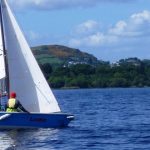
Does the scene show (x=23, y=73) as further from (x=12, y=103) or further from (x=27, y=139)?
(x=27, y=139)

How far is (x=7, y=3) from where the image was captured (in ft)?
145

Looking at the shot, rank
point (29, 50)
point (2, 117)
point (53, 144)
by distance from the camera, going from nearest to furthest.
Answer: point (53, 144) < point (2, 117) < point (29, 50)

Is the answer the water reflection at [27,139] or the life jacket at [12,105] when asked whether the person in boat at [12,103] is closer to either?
the life jacket at [12,105]

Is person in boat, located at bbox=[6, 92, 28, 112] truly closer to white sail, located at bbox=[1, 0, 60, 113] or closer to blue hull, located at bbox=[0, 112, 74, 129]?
blue hull, located at bbox=[0, 112, 74, 129]

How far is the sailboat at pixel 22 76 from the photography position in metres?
43.6

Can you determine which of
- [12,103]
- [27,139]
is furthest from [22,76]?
[27,139]

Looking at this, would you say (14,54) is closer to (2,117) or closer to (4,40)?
(4,40)

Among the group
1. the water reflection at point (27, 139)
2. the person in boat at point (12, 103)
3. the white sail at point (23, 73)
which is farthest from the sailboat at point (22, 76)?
the person in boat at point (12, 103)

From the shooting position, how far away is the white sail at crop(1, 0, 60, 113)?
43.8m

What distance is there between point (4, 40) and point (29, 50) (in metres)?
1.52

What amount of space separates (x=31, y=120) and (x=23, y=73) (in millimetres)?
2806

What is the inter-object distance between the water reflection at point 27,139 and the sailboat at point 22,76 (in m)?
0.62

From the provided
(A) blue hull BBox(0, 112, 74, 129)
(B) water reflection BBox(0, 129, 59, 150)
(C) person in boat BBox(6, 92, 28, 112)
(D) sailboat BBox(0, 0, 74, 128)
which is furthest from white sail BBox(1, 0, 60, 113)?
(B) water reflection BBox(0, 129, 59, 150)

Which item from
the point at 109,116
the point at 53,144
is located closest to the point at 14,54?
the point at 53,144
